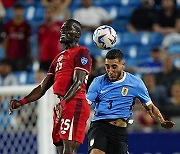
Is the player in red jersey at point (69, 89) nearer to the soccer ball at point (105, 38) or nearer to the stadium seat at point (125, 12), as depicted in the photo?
the soccer ball at point (105, 38)

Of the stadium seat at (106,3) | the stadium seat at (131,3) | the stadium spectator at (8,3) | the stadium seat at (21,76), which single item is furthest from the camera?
the stadium spectator at (8,3)

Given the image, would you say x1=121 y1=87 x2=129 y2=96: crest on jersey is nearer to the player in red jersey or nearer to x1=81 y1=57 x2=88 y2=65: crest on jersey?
the player in red jersey

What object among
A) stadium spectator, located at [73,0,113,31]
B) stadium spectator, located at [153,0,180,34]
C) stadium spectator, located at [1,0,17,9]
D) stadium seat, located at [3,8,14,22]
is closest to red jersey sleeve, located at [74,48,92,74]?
stadium spectator, located at [153,0,180,34]

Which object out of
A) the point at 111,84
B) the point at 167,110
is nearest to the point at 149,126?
the point at 167,110

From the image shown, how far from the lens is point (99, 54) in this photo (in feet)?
41.8

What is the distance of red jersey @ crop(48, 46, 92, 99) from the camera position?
6.82 meters

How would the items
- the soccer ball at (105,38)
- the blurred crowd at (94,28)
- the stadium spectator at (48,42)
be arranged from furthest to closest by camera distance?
the stadium spectator at (48,42)
the blurred crowd at (94,28)
the soccer ball at (105,38)

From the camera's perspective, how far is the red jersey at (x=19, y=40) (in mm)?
12250

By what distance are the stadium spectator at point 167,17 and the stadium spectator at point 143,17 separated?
7.7 inches

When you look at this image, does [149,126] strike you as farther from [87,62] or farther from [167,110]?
[87,62]

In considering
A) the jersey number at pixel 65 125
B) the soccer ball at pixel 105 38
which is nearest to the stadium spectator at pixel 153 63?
the soccer ball at pixel 105 38

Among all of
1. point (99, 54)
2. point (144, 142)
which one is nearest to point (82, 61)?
point (144, 142)

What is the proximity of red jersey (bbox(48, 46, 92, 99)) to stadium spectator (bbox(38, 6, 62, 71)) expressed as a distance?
4600mm

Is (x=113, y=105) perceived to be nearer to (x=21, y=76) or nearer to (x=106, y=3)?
(x=21, y=76)
